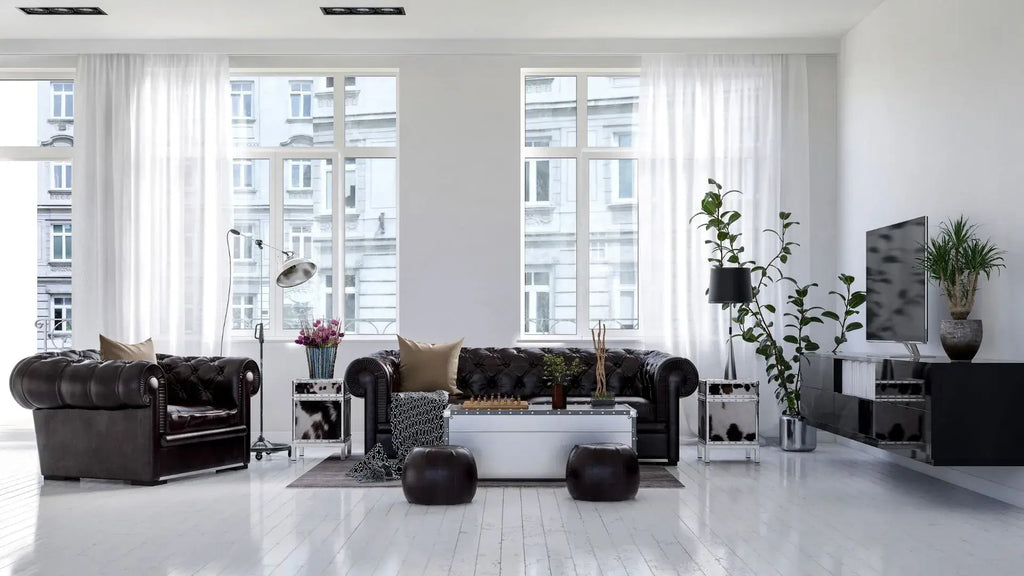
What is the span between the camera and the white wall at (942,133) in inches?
212

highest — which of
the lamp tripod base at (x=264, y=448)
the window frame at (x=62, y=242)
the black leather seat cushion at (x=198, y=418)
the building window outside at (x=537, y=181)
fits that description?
the building window outside at (x=537, y=181)

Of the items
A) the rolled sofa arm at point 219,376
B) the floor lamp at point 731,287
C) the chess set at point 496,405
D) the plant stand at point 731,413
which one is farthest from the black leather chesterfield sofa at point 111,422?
the floor lamp at point 731,287

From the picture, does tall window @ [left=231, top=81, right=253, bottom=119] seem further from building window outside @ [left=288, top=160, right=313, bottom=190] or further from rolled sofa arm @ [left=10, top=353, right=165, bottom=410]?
rolled sofa arm @ [left=10, top=353, right=165, bottom=410]

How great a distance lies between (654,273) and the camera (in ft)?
26.7

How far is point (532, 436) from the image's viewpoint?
595 centimetres

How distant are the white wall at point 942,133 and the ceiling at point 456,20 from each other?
2.04ft

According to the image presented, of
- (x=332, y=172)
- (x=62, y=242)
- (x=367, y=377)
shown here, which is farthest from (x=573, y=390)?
(x=62, y=242)

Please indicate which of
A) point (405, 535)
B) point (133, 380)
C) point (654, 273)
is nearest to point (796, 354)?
point (654, 273)

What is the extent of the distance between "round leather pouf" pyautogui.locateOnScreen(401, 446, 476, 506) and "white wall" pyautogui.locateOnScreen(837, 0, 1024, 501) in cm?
302

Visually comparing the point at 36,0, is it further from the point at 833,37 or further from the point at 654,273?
the point at 833,37

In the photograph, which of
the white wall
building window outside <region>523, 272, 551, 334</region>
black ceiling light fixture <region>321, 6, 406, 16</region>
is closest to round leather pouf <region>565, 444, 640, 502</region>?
the white wall

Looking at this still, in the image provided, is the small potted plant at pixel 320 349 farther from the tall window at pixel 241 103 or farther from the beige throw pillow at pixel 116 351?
the tall window at pixel 241 103

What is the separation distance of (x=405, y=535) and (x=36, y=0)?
5303mm

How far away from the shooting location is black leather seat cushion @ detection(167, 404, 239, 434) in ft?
19.6
